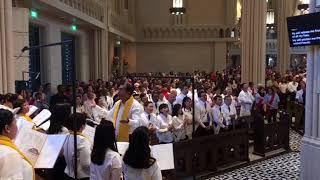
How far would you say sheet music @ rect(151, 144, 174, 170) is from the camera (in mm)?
4723

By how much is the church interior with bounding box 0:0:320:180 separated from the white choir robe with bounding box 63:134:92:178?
0.04ft

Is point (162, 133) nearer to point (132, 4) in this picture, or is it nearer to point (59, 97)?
point (59, 97)

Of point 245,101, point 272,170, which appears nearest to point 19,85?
point 272,170

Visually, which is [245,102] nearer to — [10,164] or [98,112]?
[98,112]

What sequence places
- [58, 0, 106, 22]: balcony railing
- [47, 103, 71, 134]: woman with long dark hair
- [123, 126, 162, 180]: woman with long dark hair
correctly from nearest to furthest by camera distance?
1. [123, 126, 162, 180]: woman with long dark hair
2. [47, 103, 71, 134]: woman with long dark hair
3. [58, 0, 106, 22]: balcony railing

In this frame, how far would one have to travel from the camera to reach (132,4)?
30078 mm

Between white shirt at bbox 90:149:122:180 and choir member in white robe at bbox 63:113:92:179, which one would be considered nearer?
white shirt at bbox 90:149:122:180

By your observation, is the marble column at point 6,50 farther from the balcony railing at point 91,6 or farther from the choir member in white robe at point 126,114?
the balcony railing at point 91,6

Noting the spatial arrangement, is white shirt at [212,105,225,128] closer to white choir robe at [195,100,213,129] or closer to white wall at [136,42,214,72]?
white choir robe at [195,100,213,129]

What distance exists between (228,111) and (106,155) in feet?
22.8

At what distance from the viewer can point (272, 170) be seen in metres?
8.27

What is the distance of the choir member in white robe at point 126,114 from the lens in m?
6.45

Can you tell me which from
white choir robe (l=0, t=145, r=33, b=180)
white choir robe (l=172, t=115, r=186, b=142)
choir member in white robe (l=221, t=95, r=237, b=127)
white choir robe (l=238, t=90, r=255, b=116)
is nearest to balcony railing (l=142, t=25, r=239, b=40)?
white choir robe (l=238, t=90, r=255, b=116)

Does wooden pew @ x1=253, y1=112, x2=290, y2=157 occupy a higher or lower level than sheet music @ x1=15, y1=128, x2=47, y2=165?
lower
